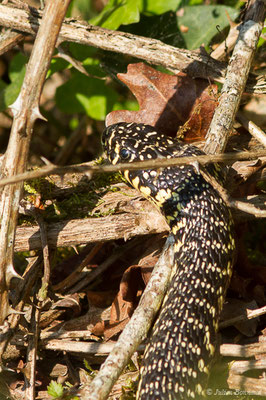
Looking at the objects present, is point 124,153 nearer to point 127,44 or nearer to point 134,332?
point 127,44

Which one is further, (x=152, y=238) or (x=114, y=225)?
(x=152, y=238)

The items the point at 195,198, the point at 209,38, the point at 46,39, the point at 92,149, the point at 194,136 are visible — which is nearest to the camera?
the point at 46,39

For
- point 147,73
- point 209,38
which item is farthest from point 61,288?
point 209,38

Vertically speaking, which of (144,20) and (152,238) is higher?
(144,20)

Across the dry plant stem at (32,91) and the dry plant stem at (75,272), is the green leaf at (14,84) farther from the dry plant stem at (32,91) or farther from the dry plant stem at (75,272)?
the dry plant stem at (32,91)

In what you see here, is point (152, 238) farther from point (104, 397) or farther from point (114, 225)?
point (104, 397)

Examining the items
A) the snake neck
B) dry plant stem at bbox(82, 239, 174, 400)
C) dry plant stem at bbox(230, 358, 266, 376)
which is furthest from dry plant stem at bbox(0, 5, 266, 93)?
dry plant stem at bbox(230, 358, 266, 376)

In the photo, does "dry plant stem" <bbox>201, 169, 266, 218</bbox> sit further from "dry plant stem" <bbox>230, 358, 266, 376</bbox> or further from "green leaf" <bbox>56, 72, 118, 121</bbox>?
"green leaf" <bbox>56, 72, 118, 121</bbox>
